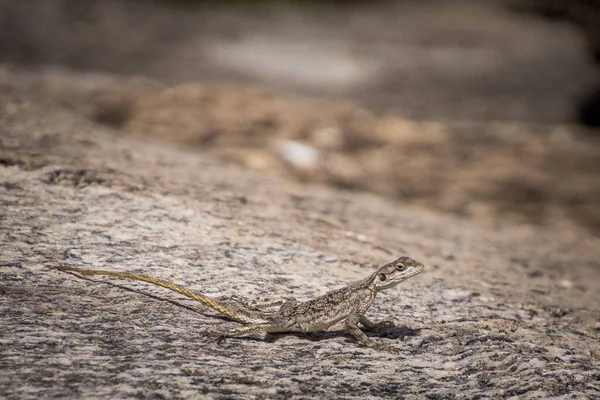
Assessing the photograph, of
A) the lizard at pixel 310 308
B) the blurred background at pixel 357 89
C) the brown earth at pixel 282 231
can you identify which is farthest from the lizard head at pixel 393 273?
the blurred background at pixel 357 89

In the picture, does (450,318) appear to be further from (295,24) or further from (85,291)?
(295,24)

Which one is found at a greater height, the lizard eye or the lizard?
the lizard eye

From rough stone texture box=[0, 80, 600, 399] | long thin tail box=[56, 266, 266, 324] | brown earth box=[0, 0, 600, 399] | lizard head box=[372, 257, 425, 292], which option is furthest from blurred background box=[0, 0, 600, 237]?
lizard head box=[372, 257, 425, 292]

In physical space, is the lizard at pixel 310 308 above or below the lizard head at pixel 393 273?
below

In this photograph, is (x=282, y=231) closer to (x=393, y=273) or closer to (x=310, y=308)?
(x=393, y=273)

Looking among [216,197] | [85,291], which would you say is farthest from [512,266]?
[85,291]

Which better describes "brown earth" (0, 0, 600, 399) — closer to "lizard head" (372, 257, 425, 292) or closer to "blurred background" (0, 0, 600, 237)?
"blurred background" (0, 0, 600, 237)

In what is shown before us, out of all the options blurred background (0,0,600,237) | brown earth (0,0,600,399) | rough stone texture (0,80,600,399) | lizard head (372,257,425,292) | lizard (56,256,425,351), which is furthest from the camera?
blurred background (0,0,600,237)

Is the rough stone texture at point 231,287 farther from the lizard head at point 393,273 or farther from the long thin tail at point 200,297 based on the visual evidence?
the lizard head at point 393,273

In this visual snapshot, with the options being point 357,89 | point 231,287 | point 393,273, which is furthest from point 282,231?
point 357,89
